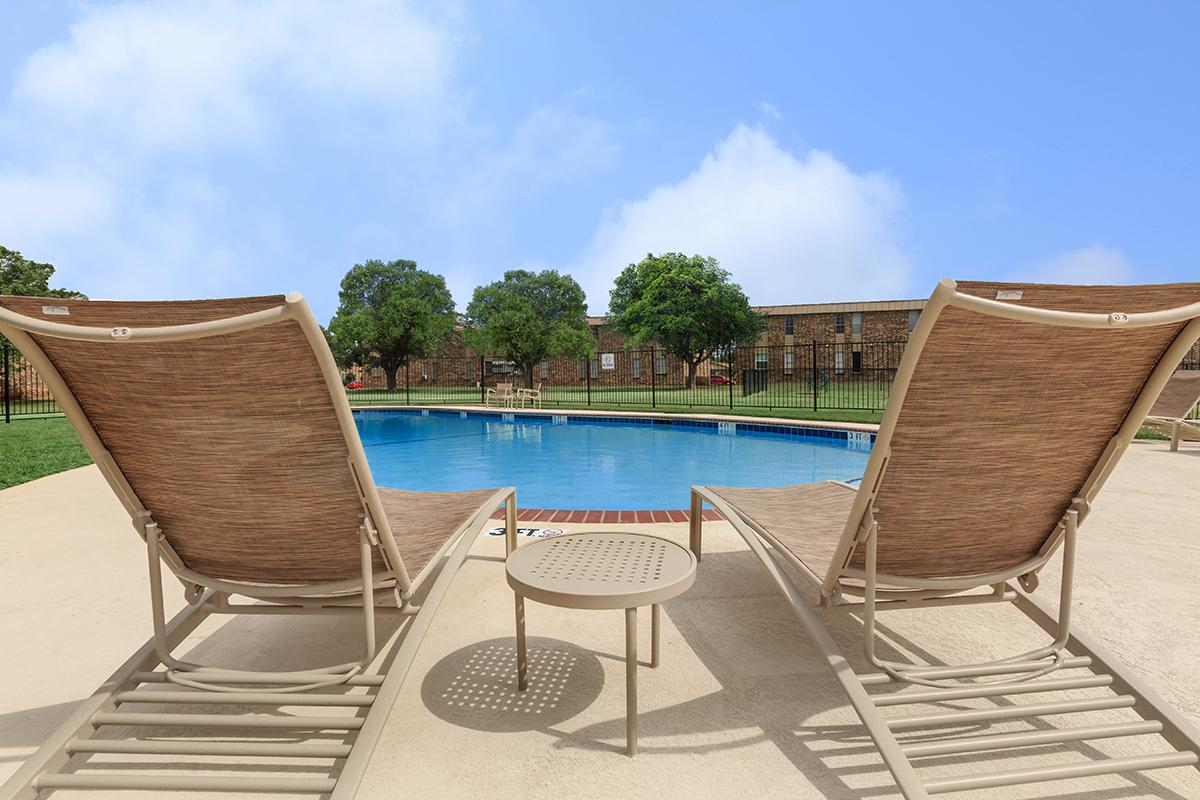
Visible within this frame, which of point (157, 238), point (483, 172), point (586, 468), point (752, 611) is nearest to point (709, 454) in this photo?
point (586, 468)

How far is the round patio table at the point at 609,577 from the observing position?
151 centimetres

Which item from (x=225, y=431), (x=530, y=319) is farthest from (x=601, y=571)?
(x=530, y=319)

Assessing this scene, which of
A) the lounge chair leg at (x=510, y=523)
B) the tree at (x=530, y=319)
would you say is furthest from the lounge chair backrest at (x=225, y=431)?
the tree at (x=530, y=319)

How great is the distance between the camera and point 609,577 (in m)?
1.65

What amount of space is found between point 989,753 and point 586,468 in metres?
6.99

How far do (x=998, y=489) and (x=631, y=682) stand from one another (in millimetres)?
1146

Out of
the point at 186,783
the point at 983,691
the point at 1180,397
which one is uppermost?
the point at 1180,397

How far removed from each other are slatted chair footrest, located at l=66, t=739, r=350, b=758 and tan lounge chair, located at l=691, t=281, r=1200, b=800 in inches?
49.7

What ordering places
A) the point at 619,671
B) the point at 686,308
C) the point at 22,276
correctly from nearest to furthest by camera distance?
1. the point at 619,671
2. the point at 22,276
3. the point at 686,308

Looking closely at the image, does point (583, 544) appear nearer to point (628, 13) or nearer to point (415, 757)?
point (415, 757)

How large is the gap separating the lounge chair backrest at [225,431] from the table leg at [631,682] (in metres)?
0.73

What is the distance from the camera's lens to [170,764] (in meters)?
1.54

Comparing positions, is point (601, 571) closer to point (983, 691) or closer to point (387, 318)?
point (983, 691)

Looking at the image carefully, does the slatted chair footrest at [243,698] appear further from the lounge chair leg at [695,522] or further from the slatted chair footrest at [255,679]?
the lounge chair leg at [695,522]
